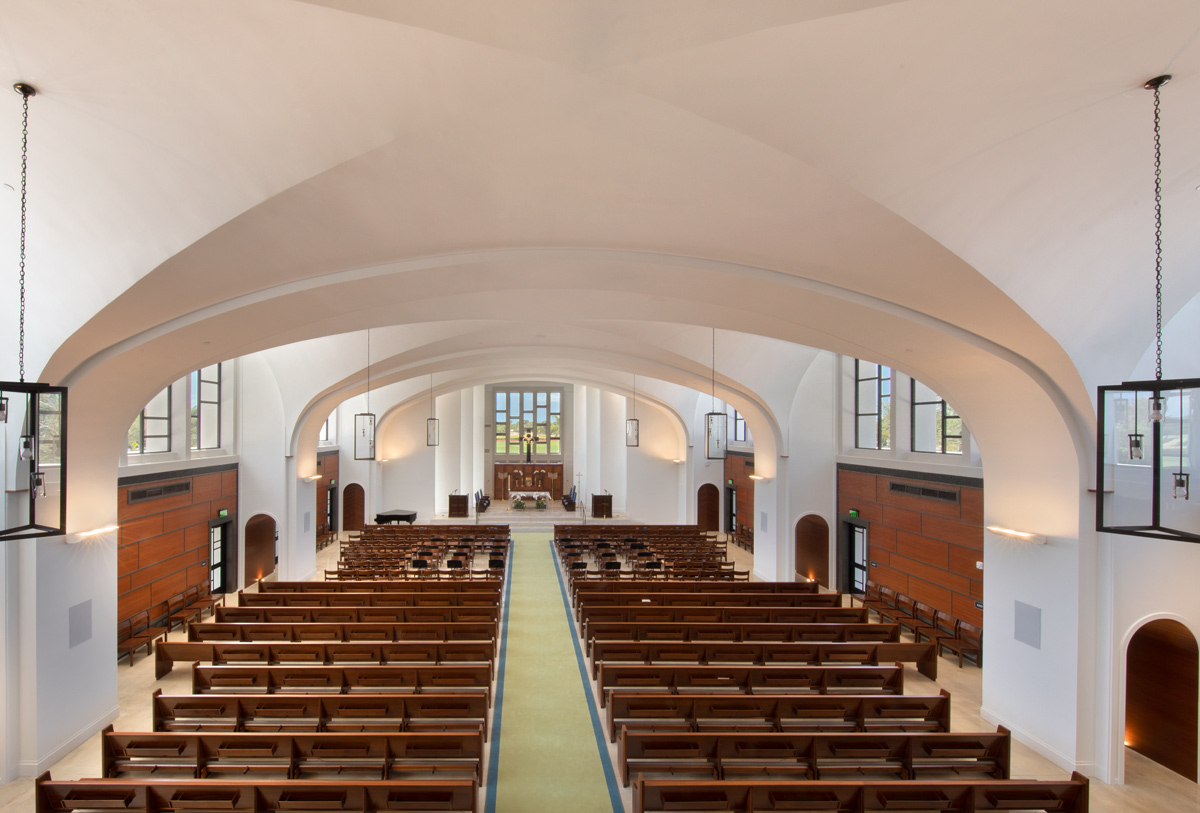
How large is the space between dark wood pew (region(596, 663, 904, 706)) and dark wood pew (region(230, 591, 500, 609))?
3.71 m

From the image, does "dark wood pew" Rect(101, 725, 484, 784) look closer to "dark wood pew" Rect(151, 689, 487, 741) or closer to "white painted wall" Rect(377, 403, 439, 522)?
"dark wood pew" Rect(151, 689, 487, 741)

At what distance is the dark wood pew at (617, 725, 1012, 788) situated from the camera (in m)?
5.82

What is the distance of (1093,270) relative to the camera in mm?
5535

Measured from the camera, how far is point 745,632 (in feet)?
30.6

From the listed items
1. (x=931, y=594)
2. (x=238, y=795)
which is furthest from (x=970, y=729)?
(x=238, y=795)

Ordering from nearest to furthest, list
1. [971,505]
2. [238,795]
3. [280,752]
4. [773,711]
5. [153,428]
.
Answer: [238,795], [280,752], [773,711], [971,505], [153,428]

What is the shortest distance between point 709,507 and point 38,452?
2183cm

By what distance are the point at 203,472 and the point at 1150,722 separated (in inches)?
647

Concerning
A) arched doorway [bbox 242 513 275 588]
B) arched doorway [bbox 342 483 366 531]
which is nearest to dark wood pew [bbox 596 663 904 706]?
arched doorway [bbox 242 513 275 588]

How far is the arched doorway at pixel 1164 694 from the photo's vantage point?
682 centimetres

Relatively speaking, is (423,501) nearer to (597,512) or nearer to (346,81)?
(597,512)

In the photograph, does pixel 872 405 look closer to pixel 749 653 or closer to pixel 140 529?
pixel 749 653

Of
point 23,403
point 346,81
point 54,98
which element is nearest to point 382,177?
point 346,81

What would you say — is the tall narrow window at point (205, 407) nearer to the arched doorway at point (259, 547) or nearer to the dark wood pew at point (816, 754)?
the arched doorway at point (259, 547)
